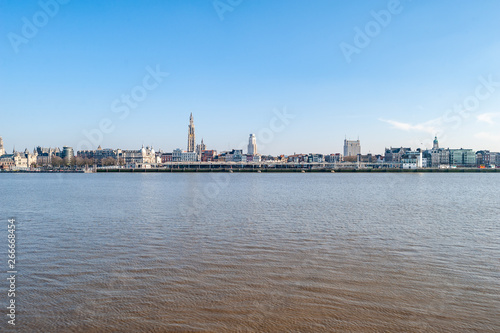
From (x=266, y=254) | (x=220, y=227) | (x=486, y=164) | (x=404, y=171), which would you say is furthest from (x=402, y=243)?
(x=486, y=164)

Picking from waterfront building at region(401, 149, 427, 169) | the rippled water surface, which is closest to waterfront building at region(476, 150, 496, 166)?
waterfront building at region(401, 149, 427, 169)

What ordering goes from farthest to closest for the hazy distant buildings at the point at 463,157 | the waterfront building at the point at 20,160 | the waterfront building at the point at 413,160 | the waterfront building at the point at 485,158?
the waterfront building at the point at 20,160
the waterfront building at the point at 485,158
the hazy distant buildings at the point at 463,157
the waterfront building at the point at 413,160

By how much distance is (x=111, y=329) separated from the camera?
6.93 meters

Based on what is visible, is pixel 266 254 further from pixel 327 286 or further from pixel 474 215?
pixel 474 215

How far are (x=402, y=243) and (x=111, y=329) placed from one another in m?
10.8

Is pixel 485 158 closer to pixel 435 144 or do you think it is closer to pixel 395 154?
pixel 435 144

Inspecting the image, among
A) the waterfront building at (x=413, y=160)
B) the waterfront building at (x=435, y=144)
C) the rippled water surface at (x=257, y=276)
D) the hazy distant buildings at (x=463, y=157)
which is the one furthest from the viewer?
the waterfront building at (x=435, y=144)

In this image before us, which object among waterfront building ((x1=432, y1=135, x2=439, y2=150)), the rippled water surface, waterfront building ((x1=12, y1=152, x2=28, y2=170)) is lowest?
the rippled water surface

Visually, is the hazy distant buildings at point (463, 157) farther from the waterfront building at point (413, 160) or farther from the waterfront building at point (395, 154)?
the waterfront building at point (395, 154)

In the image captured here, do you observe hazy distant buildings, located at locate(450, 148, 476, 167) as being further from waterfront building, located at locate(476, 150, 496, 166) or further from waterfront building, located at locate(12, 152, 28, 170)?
waterfront building, located at locate(12, 152, 28, 170)

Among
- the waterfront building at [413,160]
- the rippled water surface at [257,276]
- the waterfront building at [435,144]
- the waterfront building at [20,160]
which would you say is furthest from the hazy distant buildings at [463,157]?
the waterfront building at [20,160]

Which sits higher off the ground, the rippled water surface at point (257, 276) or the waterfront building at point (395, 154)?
the waterfront building at point (395, 154)

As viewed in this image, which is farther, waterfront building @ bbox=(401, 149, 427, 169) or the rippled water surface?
waterfront building @ bbox=(401, 149, 427, 169)

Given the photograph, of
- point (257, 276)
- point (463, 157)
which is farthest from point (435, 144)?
point (257, 276)
